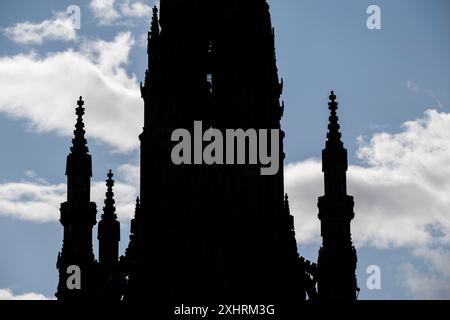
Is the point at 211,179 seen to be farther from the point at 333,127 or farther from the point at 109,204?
the point at 333,127

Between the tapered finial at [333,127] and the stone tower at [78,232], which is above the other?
the tapered finial at [333,127]

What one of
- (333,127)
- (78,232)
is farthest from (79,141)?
(333,127)

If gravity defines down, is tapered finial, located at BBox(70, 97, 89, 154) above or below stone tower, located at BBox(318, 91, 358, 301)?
above

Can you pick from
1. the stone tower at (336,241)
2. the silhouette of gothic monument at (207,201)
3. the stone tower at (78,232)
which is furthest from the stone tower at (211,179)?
the stone tower at (78,232)

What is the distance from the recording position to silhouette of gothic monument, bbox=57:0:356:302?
59.8 meters

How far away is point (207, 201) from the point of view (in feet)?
230

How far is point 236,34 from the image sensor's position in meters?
74.2

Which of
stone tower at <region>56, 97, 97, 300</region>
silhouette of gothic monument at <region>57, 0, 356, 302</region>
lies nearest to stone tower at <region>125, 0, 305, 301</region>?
silhouette of gothic monument at <region>57, 0, 356, 302</region>

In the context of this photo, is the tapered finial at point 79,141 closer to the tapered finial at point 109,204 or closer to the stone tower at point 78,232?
the stone tower at point 78,232

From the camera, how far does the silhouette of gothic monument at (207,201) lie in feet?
196

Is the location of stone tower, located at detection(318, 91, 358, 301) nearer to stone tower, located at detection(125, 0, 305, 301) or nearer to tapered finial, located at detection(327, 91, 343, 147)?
tapered finial, located at detection(327, 91, 343, 147)

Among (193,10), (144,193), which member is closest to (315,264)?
(144,193)

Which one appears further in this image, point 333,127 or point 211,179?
point 211,179
